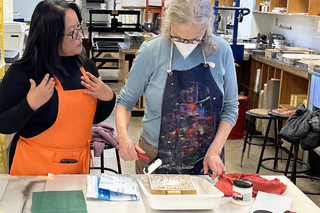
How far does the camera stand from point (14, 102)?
1844 millimetres

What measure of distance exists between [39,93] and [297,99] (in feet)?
12.1

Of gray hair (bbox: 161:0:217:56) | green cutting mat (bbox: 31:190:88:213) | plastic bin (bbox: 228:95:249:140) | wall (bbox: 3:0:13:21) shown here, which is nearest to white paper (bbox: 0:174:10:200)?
green cutting mat (bbox: 31:190:88:213)

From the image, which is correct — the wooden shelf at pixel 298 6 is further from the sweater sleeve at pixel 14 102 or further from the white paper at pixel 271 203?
the sweater sleeve at pixel 14 102

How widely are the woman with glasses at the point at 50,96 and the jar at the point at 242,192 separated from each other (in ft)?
2.60

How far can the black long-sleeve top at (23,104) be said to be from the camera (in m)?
1.79

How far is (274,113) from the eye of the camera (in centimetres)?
405

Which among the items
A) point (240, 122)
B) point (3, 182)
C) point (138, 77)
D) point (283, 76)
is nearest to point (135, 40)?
point (240, 122)

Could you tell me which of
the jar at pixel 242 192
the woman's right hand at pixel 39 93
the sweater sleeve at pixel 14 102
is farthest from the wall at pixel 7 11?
the jar at pixel 242 192

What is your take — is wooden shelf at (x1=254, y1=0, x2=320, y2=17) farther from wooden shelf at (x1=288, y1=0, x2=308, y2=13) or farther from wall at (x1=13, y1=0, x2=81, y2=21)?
wall at (x1=13, y1=0, x2=81, y2=21)

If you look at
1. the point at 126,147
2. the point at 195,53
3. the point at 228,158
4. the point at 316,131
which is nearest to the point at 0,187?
the point at 126,147

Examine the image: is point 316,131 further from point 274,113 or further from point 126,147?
point 126,147

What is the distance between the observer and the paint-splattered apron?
196 centimetres

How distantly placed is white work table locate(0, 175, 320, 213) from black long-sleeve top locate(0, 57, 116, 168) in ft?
0.78

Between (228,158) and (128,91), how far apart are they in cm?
305
